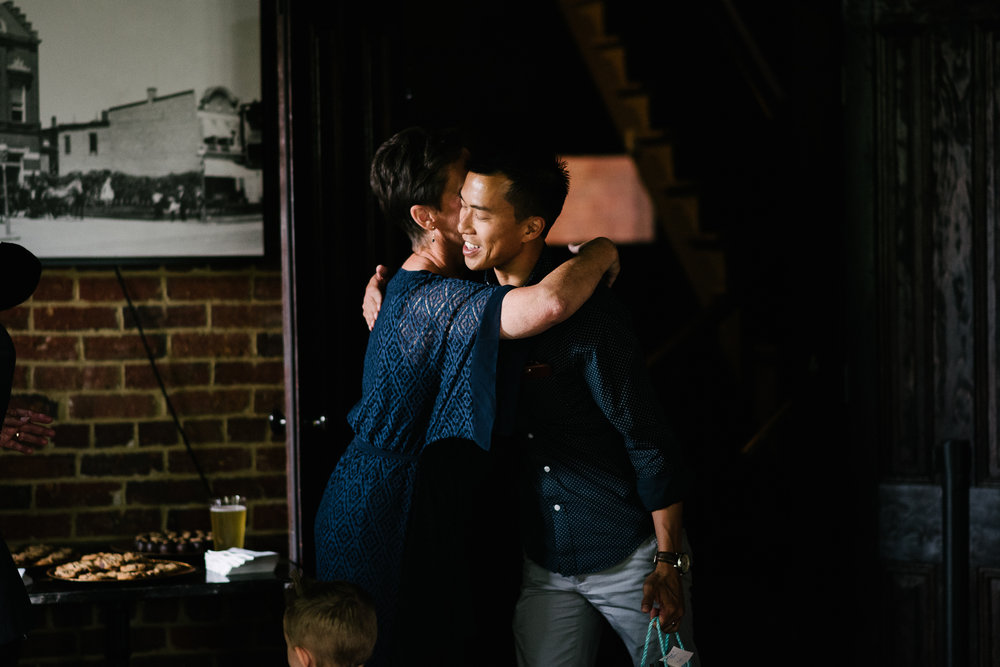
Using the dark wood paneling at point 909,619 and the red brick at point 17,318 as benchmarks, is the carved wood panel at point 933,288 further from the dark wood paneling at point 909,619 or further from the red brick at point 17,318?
the red brick at point 17,318

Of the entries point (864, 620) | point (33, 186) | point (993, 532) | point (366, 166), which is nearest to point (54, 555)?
point (33, 186)

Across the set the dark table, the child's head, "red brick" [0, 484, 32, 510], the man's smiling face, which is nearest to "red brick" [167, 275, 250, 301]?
"red brick" [0, 484, 32, 510]

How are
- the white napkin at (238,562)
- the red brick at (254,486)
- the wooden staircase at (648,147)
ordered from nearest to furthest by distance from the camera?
the white napkin at (238,562), the red brick at (254,486), the wooden staircase at (648,147)

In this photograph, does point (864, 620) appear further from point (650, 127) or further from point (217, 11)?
point (650, 127)

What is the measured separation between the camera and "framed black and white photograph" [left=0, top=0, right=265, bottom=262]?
332cm

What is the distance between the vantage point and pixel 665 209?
5918 millimetres

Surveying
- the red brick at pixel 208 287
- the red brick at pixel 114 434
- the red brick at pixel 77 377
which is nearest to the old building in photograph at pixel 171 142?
the red brick at pixel 208 287

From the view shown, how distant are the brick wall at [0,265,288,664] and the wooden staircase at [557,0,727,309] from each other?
2847 mm

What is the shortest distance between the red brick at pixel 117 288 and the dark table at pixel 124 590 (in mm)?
981

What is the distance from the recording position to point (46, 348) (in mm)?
3381

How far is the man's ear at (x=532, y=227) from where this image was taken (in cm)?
203

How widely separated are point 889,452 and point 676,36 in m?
3.12

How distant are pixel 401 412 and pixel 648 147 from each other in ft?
13.1

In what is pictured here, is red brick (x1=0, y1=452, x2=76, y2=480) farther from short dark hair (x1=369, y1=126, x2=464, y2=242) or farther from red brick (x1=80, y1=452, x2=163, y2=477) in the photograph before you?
short dark hair (x1=369, y1=126, x2=464, y2=242)
